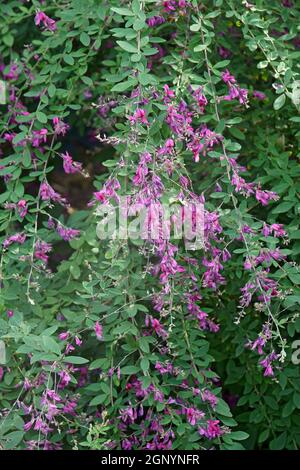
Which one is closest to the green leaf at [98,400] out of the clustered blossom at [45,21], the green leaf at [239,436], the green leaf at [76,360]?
the green leaf at [76,360]

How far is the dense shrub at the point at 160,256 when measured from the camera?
2033mm

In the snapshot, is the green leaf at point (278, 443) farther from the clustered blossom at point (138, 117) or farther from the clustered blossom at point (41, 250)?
the clustered blossom at point (138, 117)

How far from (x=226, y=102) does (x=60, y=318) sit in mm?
782

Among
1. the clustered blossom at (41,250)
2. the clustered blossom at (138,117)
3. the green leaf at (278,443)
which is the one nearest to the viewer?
the clustered blossom at (138,117)

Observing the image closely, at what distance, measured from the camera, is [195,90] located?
2148 mm

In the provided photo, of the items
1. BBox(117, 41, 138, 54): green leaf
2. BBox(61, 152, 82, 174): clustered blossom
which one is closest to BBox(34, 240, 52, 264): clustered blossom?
BBox(61, 152, 82, 174): clustered blossom

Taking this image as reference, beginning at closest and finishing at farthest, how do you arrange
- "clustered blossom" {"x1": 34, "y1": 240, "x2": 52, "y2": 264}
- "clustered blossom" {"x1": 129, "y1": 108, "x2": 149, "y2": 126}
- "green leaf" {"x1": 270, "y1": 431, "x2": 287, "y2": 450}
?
"clustered blossom" {"x1": 129, "y1": 108, "x2": 149, "y2": 126} → "clustered blossom" {"x1": 34, "y1": 240, "x2": 52, "y2": 264} → "green leaf" {"x1": 270, "y1": 431, "x2": 287, "y2": 450}

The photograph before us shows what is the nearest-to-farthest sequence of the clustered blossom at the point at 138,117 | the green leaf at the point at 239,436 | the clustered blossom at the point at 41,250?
1. the clustered blossom at the point at 138,117
2. the green leaf at the point at 239,436
3. the clustered blossom at the point at 41,250

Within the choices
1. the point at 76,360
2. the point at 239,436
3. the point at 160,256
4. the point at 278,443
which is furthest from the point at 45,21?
the point at 278,443

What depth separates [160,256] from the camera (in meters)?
2.09

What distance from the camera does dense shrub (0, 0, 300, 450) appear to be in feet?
6.67

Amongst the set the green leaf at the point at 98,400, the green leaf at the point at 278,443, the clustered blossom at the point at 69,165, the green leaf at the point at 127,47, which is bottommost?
the green leaf at the point at 278,443

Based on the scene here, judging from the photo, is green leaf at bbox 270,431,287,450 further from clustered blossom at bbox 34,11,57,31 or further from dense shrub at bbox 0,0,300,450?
clustered blossom at bbox 34,11,57,31
